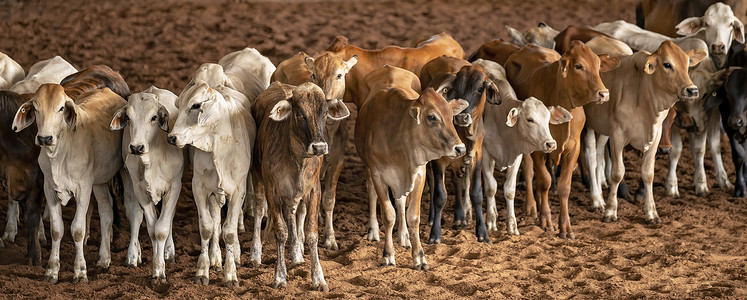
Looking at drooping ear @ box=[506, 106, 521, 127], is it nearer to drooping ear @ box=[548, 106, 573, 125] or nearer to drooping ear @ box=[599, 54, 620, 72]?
drooping ear @ box=[548, 106, 573, 125]

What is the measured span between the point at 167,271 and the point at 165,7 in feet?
39.8

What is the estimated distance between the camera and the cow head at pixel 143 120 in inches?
320

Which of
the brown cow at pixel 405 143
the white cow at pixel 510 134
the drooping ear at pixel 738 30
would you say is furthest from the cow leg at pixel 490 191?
the drooping ear at pixel 738 30

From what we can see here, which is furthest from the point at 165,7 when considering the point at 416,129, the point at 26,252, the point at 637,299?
the point at 637,299

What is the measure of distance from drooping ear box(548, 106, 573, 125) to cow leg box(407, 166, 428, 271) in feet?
5.33

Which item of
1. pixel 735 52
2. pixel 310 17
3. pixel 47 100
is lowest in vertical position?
pixel 310 17

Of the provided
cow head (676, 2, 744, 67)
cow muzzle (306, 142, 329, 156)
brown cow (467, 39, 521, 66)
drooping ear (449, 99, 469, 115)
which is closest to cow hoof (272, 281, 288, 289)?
cow muzzle (306, 142, 329, 156)

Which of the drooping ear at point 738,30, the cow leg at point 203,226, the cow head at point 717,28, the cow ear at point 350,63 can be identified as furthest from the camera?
the drooping ear at point 738,30

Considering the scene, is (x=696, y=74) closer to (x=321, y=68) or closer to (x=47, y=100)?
(x=321, y=68)

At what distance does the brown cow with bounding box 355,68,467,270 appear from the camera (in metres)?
8.26

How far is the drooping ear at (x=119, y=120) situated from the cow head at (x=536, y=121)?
3.38m

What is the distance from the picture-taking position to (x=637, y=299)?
318 inches

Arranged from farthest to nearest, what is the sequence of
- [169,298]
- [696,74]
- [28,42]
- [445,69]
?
[28,42], [696,74], [445,69], [169,298]

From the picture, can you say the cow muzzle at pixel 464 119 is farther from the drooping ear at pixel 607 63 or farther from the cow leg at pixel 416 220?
the drooping ear at pixel 607 63
